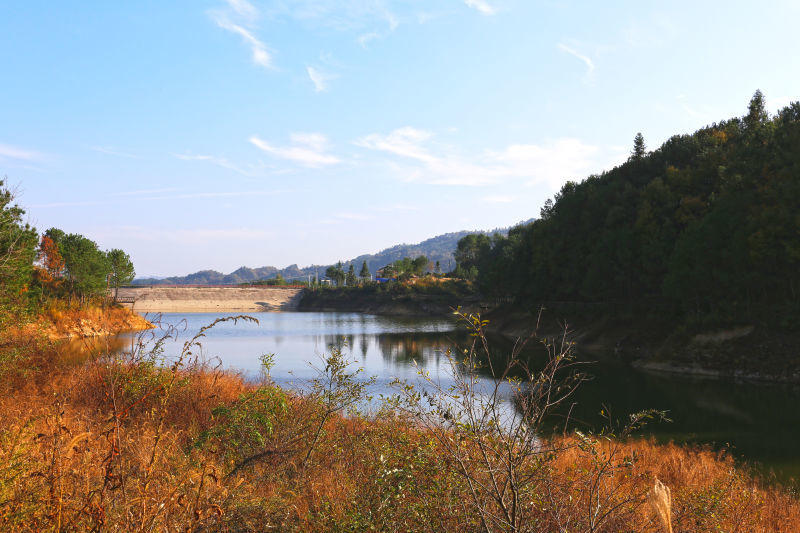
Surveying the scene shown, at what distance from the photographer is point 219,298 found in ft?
471

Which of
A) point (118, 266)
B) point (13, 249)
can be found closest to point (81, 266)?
point (118, 266)

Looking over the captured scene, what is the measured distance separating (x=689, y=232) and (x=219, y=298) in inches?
5012

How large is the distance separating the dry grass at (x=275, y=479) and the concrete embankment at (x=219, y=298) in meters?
128

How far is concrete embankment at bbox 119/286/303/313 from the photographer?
5207 inches

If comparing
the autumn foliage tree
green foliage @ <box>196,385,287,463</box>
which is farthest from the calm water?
the autumn foliage tree

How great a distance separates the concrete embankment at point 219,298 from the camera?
132 meters

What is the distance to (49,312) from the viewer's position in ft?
155

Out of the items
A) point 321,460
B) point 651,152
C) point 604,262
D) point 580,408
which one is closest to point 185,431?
point 321,460

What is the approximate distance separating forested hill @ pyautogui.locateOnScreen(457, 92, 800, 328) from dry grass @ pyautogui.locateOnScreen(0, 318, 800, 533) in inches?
1060

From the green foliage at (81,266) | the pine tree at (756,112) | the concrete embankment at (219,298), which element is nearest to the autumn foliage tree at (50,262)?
the green foliage at (81,266)

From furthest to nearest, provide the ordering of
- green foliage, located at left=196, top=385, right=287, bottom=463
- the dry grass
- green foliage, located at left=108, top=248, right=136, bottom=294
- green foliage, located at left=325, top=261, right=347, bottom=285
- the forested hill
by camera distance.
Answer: green foliage, located at left=325, top=261, right=347, bottom=285
green foliage, located at left=108, top=248, right=136, bottom=294
the forested hill
green foliage, located at left=196, top=385, right=287, bottom=463
the dry grass

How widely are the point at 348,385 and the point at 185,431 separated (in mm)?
4527

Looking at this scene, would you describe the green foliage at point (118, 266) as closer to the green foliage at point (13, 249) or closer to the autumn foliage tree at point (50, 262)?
the autumn foliage tree at point (50, 262)

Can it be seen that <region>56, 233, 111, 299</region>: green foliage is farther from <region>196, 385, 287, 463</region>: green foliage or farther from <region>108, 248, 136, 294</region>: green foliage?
<region>196, 385, 287, 463</region>: green foliage
